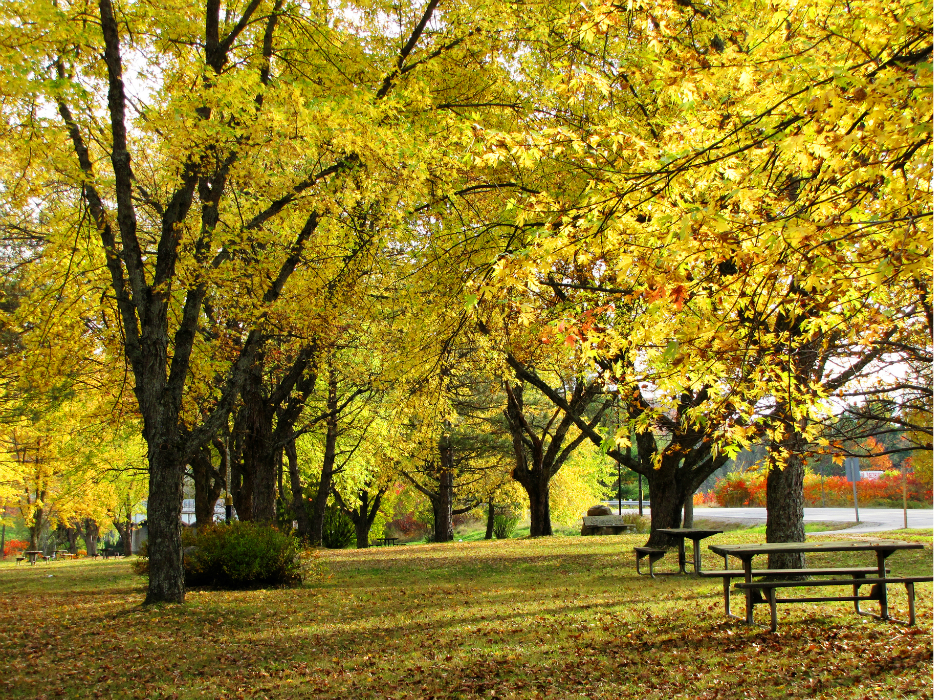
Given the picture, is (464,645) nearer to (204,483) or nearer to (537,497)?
(204,483)

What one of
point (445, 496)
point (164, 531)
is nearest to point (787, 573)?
point (164, 531)

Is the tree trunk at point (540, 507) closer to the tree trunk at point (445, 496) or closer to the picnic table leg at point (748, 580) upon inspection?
the tree trunk at point (445, 496)

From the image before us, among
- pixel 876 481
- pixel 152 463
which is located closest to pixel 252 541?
pixel 152 463

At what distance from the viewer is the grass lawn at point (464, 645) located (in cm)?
535

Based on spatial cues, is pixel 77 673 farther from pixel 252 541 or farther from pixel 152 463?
pixel 252 541

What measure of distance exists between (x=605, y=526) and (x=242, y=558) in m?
14.8

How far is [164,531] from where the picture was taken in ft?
30.5

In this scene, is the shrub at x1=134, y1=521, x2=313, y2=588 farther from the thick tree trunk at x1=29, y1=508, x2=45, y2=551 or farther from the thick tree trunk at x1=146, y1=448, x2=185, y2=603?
the thick tree trunk at x1=29, y1=508, x2=45, y2=551

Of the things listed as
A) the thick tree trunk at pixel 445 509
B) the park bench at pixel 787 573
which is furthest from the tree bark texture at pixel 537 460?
the park bench at pixel 787 573

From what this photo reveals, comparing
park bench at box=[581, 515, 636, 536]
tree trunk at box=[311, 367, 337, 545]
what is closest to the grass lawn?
tree trunk at box=[311, 367, 337, 545]

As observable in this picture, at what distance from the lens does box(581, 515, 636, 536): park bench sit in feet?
76.9

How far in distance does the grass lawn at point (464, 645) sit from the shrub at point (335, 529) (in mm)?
20537

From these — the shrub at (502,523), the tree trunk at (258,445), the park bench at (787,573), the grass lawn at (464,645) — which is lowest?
the shrub at (502,523)

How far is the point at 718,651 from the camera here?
19.8ft
